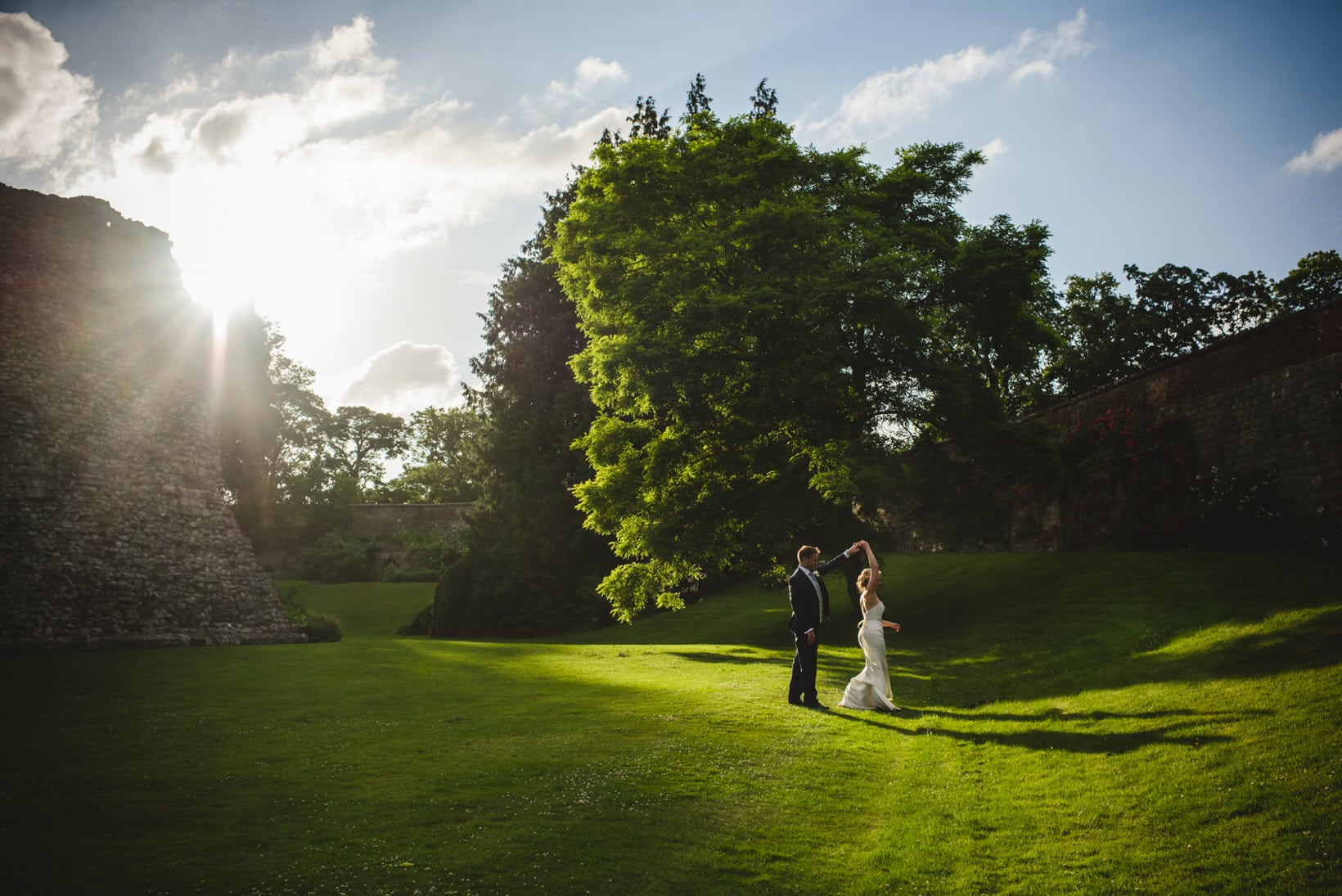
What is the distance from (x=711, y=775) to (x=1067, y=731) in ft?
13.8

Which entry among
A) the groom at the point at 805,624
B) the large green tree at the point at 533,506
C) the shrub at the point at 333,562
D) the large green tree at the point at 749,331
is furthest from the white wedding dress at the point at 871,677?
the shrub at the point at 333,562

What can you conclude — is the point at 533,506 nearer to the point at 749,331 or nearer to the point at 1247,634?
the point at 749,331

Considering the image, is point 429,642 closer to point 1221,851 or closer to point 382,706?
point 382,706

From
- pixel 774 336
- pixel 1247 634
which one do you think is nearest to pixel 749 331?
Answer: pixel 774 336

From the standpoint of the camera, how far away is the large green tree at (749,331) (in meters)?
17.8

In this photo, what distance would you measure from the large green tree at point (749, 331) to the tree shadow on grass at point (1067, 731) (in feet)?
24.3

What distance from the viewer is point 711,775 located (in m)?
7.21

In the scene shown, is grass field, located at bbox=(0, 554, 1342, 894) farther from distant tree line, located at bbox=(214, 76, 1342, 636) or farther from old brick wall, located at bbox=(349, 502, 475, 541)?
old brick wall, located at bbox=(349, 502, 475, 541)

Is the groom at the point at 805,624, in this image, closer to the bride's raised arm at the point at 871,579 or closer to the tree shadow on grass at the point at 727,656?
the bride's raised arm at the point at 871,579

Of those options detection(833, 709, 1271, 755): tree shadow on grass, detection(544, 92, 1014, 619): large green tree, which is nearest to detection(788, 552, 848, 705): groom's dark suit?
detection(833, 709, 1271, 755): tree shadow on grass

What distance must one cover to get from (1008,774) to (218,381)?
25.6m

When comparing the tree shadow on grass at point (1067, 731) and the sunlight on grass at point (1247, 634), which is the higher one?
the sunlight on grass at point (1247, 634)

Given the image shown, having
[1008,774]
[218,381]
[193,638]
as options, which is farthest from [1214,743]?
[218,381]

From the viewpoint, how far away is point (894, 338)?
62.9 ft
